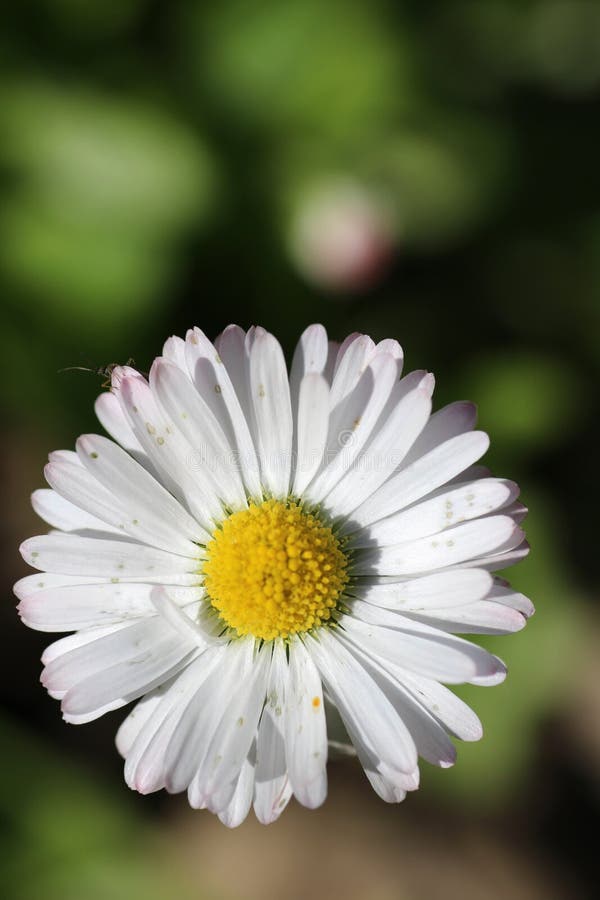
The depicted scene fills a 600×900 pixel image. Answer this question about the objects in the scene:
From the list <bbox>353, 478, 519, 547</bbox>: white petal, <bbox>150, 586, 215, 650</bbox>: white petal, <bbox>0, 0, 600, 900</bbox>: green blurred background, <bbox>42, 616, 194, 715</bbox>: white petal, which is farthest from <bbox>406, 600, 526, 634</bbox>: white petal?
<bbox>0, 0, 600, 900</bbox>: green blurred background

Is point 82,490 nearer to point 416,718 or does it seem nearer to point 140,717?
point 140,717

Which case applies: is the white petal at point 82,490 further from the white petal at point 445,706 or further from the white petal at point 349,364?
the white petal at point 445,706

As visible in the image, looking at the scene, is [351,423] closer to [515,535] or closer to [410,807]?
[515,535]

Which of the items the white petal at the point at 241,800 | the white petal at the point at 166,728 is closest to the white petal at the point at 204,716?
the white petal at the point at 166,728

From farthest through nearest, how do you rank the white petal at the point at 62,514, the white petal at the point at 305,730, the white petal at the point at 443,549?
1. the white petal at the point at 62,514
2. the white petal at the point at 443,549
3. the white petal at the point at 305,730

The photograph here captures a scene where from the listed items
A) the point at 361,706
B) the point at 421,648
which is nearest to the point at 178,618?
the point at 361,706

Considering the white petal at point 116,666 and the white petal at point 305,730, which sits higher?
the white petal at point 116,666

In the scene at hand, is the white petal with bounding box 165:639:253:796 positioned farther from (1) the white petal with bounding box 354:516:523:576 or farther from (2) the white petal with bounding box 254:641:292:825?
(1) the white petal with bounding box 354:516:523:576

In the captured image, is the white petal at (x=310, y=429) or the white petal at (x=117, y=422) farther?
the white petal at (x=117, y=422)
